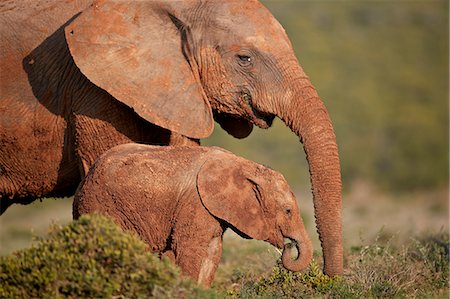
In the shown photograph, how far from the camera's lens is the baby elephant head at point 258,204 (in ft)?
24.2

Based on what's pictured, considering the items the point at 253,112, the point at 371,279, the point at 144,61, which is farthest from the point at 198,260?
the point at 144,61

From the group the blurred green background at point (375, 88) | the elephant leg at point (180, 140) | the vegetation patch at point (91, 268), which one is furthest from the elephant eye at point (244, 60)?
the blurred green background at point (375, 88)

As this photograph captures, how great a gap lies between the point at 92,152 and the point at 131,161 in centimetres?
87

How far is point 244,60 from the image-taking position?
8.05 metres

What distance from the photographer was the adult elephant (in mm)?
7898

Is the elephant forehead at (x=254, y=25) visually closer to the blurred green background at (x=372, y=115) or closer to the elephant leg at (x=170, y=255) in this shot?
the elephant leg at (x=170, y=255)

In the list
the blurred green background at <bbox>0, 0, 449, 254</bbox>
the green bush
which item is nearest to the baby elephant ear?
the green bush

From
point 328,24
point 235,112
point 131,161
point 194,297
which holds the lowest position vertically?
point 194,297

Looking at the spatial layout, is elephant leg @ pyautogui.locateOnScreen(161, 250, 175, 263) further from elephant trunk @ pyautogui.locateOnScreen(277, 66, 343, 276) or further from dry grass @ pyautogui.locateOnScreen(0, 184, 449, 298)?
elephant trunk @ pyautogui.locateOnScreen(277, 66, 343, 276)

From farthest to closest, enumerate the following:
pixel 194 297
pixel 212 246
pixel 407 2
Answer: pixel 407 2 < pixel 212 246 < pixel 194 297

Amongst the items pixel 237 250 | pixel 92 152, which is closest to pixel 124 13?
pixel 92 152

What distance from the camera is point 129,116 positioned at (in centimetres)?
825

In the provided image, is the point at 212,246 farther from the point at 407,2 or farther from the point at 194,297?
the point at 407,2

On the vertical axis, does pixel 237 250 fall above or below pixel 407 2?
below
